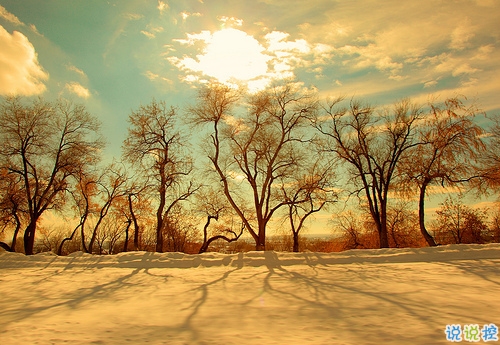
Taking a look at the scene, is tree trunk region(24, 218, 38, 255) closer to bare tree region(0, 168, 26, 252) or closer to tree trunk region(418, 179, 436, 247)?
bare tree region(0, 168, 26, 252)

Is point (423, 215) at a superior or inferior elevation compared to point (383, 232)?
superior

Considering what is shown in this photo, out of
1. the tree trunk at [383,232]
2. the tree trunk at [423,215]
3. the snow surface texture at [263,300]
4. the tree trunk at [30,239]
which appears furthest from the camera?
the tree trunk at [30,239]

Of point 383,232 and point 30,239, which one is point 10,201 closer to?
point 30,239

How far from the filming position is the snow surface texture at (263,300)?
6266mm

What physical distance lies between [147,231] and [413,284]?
45386mm

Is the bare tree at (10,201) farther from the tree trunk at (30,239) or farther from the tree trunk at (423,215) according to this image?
the tree trunk at (423,215)

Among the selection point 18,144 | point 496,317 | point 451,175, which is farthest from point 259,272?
point 18,144

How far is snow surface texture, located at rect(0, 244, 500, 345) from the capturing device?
6.27 meters

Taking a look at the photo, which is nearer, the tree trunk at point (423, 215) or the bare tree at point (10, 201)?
the tree trunk at point (423, 215)

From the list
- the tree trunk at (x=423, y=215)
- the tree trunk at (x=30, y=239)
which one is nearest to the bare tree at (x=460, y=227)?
the tree trunk at (x=423, y=215)

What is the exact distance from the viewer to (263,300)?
902 cm

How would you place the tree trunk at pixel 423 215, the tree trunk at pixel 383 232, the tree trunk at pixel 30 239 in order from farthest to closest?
the tree trunk at pixel 30 239, the tree trunk at pixel 383 232, the tree trunk at pixel 423 215

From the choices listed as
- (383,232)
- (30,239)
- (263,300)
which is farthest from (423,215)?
(30,239)

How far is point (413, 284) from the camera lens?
10172 millimetres
